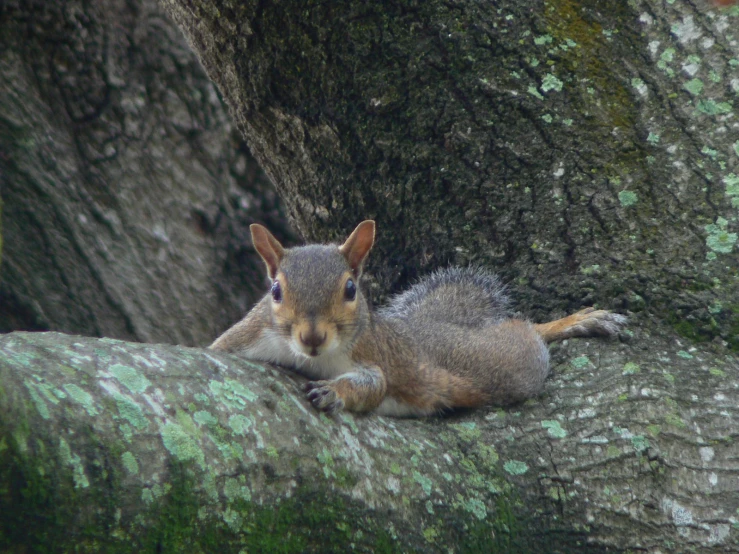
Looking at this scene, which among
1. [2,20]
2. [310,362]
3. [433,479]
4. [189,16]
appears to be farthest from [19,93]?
[433,479]

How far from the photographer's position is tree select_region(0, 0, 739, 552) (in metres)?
1.27

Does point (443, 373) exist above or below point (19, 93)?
below

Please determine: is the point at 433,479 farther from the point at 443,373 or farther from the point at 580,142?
the point at 580,142

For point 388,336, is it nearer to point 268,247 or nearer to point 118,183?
point 268,247

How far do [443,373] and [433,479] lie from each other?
28.0 inches

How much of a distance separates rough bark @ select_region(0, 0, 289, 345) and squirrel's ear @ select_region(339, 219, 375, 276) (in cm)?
104

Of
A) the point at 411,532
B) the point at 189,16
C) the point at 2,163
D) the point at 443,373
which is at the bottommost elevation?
the point at 443,373

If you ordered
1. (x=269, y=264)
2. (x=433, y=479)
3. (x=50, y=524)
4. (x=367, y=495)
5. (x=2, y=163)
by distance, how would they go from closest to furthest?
(x=50, y=524) → (x=367, y=495) → (x=433, y=479) → (x=269, y=264) → (x=2, y=163)

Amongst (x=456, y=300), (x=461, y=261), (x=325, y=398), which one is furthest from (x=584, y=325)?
(x=325, y=398)

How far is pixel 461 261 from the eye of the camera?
2301 mm

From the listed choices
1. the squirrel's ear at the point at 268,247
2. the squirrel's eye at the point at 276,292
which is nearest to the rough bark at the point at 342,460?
the squirrel's eye at the point at 276,292

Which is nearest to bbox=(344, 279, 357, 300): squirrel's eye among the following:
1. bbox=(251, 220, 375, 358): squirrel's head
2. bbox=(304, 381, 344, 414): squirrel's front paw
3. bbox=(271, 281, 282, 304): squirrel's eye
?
bbox=(251, 220, 375, 358): squirrel's head

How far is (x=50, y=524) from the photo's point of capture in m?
1.12

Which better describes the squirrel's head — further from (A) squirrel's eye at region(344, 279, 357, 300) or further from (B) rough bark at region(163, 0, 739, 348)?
(B) rough bark at region(163, 0, 739, 348)
